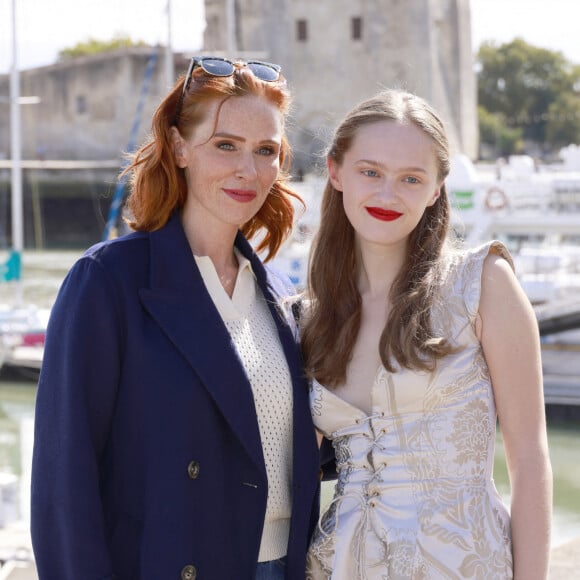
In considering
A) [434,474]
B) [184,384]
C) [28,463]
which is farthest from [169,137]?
[28,463]

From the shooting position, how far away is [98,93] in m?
31.3

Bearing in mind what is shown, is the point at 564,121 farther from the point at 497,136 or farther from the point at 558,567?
the point at 558,567

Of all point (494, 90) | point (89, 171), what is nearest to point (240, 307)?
point (89, 171)

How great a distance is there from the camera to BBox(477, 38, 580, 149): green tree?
4850 cm

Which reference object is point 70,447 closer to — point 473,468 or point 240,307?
point 240,307

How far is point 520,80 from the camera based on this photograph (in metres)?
48.7

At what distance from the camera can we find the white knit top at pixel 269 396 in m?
2.08

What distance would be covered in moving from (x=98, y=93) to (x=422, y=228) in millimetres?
30156

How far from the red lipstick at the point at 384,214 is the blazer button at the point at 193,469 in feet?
1.88

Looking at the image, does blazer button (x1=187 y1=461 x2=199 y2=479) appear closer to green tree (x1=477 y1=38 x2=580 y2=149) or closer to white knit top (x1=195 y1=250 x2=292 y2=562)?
white knit top (x1=195 y1=250 x2=292 y2=562)

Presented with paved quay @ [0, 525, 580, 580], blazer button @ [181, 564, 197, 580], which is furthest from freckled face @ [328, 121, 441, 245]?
paved quay @ [0, 525, 580, 580]

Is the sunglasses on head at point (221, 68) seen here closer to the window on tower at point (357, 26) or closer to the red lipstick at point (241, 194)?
the red lipstick at point (241, 194)

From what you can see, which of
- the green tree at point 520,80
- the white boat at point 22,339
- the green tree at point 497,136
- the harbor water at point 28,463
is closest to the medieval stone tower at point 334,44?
the white boat at point 22,339

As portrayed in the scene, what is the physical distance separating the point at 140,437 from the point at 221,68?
704 mm
